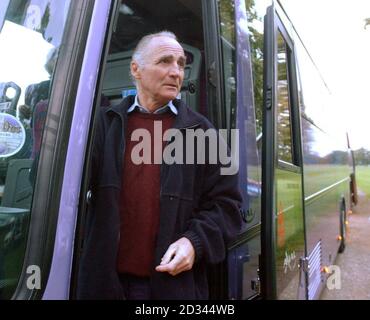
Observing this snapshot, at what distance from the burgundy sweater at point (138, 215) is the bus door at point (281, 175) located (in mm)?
674

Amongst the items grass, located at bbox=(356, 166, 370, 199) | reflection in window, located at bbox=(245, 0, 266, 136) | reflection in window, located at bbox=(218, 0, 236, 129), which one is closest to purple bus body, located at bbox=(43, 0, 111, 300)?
reflection in window, located at bbox=(218, 0, 236, 129)

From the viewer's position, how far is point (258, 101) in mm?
2580

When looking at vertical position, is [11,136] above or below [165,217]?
above

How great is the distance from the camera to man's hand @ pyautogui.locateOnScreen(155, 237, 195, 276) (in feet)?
5.11

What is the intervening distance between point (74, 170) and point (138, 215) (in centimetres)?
37

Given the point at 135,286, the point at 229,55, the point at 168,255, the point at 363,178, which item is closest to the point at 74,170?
the point at 168,255

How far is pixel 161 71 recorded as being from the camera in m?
1.80

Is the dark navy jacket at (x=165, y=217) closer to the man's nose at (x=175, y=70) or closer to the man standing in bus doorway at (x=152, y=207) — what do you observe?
the man standing in bus doorway at (x=152, y=207)

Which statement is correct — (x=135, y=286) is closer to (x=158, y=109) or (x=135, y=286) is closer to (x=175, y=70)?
(x=158, y=109)

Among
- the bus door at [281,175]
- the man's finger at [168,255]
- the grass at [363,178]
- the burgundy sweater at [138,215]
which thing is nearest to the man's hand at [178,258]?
the man's finger at [168,255]
